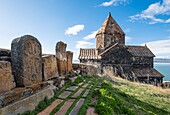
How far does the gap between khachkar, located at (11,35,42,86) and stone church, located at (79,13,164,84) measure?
1777cm

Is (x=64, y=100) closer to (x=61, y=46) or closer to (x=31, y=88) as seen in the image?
(x=31, y=88)

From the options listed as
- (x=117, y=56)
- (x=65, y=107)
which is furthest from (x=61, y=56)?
(x=117, y=56)

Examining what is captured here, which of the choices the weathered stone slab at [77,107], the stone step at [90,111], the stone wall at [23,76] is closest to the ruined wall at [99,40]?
the stone wall at [23,76]

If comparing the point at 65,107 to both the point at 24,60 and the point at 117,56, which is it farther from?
the point at 117,56

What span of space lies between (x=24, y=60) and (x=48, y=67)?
1.34 metres

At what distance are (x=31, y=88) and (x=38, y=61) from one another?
0.83 metres

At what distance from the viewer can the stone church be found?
22672 mm

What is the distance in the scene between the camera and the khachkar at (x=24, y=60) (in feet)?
11.9

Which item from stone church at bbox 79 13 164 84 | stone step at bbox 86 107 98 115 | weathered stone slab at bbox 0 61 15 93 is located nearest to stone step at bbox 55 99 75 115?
stone step at bbox 86 107 98 115

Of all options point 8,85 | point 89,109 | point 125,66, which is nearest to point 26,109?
point 8,85

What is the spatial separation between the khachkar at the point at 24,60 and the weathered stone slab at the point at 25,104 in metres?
0.35

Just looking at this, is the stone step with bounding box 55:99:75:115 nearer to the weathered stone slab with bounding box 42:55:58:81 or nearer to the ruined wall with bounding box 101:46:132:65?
the weathered stone slab with bounding box 42:55:58:81

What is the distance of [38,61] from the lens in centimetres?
427

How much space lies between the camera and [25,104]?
3.18 meters
